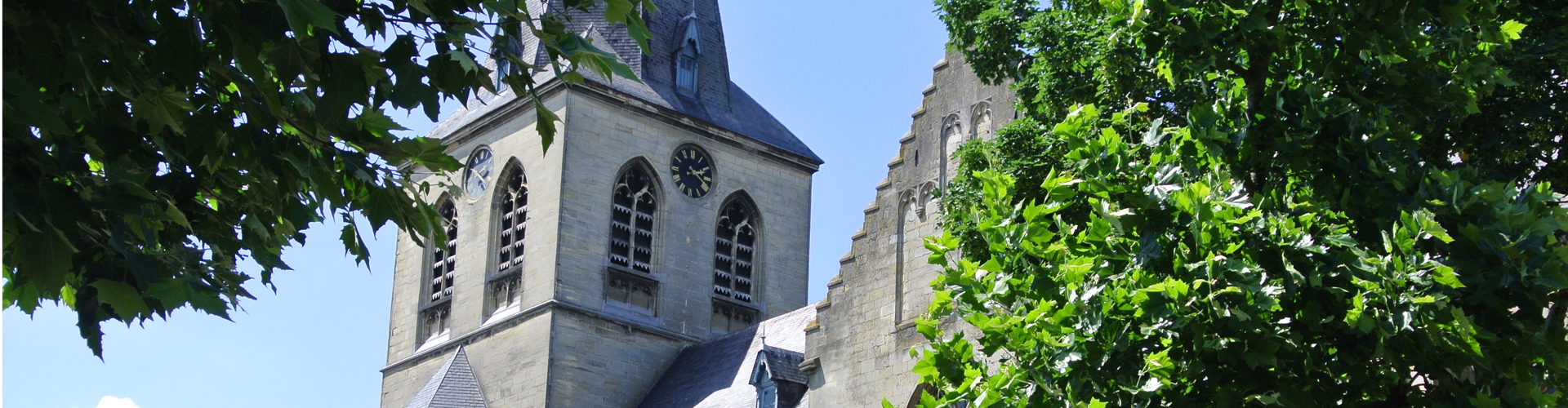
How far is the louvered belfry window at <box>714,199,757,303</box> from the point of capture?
39.2m

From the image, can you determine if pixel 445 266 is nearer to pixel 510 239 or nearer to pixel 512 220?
pixel 510 239

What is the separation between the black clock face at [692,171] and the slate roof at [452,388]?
6553mm

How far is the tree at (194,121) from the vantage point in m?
5.93

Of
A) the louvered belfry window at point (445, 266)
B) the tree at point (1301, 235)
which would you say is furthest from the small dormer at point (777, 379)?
the tree at point (1301, 235)

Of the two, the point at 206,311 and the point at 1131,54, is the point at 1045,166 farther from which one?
the point at 206,311

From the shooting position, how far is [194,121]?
A: 254 inches

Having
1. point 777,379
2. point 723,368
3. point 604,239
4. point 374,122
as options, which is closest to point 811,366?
point 777,379

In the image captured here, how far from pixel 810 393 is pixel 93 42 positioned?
1748 cm

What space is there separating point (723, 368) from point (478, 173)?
942cm

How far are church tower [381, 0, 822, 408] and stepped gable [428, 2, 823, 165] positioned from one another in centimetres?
7

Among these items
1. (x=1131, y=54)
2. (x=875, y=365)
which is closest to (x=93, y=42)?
(x=1131, y=54)

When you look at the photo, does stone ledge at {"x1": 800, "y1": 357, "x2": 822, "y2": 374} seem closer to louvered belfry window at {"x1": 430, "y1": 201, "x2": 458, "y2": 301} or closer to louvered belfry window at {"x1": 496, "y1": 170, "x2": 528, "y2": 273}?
louvered belfry window at {"x1": 496, "y1": 170, "x2": 528, "y2": 273}

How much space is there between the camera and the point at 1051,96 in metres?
13.0

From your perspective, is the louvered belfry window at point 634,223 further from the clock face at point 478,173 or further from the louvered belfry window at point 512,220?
the clock face at point 478,173
